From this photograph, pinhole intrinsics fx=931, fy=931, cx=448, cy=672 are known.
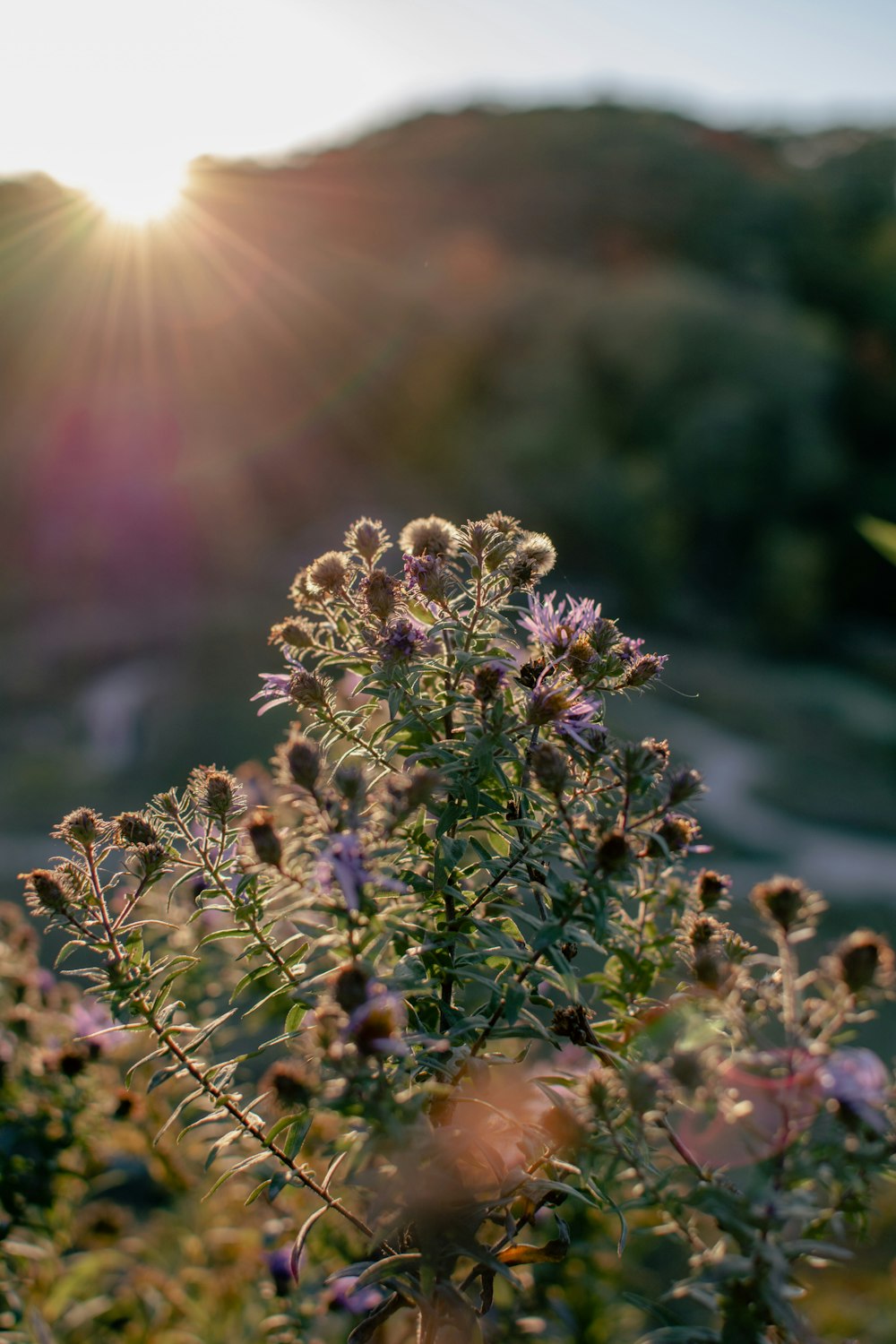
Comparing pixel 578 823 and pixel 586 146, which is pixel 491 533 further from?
pixel 586 146

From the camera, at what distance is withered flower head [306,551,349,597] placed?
675 mm

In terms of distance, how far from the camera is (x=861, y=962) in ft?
1.54

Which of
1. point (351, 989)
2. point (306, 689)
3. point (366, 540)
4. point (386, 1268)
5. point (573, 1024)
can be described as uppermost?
point (366, 540)

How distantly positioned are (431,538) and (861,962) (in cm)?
39

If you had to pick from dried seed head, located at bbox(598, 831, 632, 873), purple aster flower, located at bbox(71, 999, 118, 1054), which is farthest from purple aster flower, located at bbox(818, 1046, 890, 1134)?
purple aster flower, located at bbox(71, 999, 118, 1054)

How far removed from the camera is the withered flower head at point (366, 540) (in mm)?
712

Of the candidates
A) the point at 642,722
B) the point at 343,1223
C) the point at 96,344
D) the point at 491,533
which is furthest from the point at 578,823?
the point at 96,344

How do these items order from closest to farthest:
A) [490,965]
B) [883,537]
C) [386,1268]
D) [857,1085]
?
1. [857,1085]
2. [386,1268]
3. [490,965]
4. [883,537]

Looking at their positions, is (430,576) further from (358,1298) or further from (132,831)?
(358,1298)

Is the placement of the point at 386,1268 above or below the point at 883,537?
below

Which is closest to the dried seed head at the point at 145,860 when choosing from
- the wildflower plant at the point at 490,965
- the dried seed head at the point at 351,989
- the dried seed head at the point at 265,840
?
the wildflower plant at the point at 490,965

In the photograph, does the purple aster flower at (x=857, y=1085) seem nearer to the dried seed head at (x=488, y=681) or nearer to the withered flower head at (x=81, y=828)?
the dried seed head at (x=488, y=681)

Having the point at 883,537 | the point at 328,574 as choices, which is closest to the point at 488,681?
the point at 328,574

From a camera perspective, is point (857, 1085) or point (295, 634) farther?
point (295, 634)
